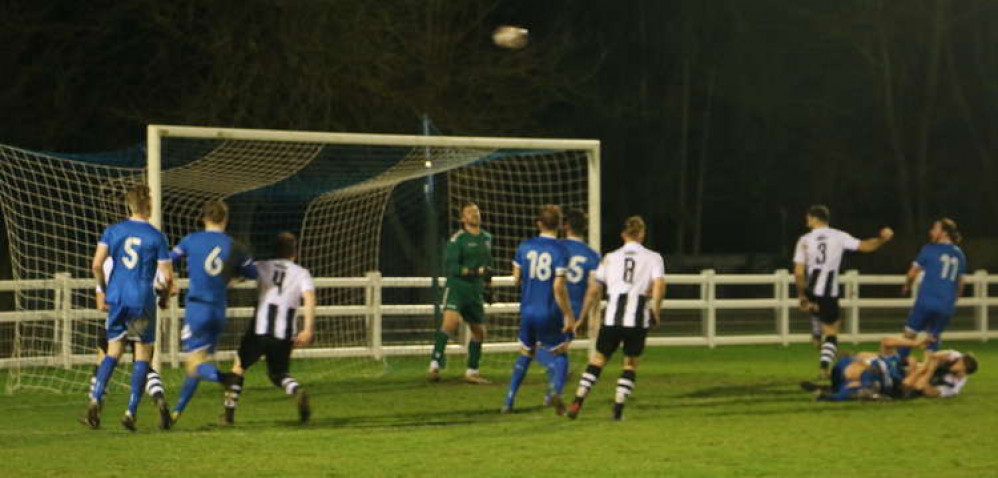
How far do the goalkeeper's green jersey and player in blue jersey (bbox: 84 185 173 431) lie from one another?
5001 millimetres

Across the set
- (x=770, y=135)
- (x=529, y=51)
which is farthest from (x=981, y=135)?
(x=529, y=51)

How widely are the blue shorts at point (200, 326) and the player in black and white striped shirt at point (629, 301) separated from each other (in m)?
3.16

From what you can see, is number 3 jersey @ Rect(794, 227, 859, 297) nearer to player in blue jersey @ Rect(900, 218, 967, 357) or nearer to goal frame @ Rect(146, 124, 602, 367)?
player in blue jersey @ Rect(900, 218, 967, 357)

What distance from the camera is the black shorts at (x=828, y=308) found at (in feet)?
55.3

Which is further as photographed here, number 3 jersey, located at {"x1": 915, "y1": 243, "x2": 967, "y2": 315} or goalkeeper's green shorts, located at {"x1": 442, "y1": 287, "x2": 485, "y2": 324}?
goalkeeper's green shorts, located at {"x1": 442, "y1": 287, "x2": 485, "y2": 324}

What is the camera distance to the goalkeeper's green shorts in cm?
1728

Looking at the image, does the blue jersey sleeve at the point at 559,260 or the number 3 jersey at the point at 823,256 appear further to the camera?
the number 3 jersey at the point at 823,256

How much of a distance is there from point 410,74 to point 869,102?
2732 cm

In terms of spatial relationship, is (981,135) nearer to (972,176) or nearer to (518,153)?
(972,176)

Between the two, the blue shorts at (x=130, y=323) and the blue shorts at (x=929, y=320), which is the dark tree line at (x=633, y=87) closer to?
the blue shorts at (x=929, y=320)

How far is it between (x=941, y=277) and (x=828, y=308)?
1.25m

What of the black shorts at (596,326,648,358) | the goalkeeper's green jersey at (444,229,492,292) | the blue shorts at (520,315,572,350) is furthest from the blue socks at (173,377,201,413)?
the goalkeeper's green jersey at (444,229,492,292)

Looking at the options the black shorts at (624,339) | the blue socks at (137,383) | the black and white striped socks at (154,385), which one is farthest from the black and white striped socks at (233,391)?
the black shorts at (624,339)

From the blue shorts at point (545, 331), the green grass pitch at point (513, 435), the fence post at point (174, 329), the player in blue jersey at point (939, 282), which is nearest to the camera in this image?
the green grass pitch at point (513, 435)
